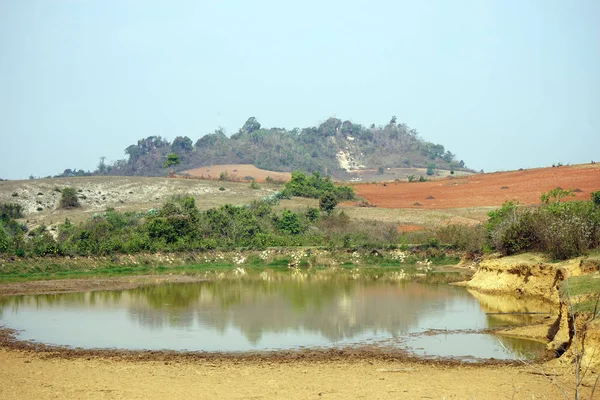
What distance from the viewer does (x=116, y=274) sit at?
36562mm

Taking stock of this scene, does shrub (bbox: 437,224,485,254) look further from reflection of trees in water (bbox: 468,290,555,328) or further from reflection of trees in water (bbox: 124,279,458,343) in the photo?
reflection of trees in water (bbox: 468,290,555,328)

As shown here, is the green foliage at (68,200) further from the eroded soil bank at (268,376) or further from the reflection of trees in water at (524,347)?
the reflection of trees in water at (524,347)

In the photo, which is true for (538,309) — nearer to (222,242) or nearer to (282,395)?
(282,395)

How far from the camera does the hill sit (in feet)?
395

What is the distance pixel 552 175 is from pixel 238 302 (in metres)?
51.3

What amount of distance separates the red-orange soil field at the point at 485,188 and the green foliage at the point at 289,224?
18.8 metres

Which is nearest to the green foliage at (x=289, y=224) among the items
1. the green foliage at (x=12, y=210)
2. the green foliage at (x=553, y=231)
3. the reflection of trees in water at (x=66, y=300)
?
the green foliage at (x=553, y=231)

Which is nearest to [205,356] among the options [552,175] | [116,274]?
[116,274]

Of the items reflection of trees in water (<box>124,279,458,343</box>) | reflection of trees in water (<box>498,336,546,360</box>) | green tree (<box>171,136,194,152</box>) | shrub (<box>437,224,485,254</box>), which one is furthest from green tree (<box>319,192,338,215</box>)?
green tree (<box>171,136,194,152</box>)

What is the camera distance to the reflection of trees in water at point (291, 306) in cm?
2114

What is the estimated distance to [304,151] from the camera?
12900 cm

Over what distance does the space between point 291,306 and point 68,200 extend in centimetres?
4685

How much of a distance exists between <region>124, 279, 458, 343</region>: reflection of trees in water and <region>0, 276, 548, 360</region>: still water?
0.11 feet

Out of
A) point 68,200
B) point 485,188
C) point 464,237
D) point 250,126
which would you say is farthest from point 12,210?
point 250,126
